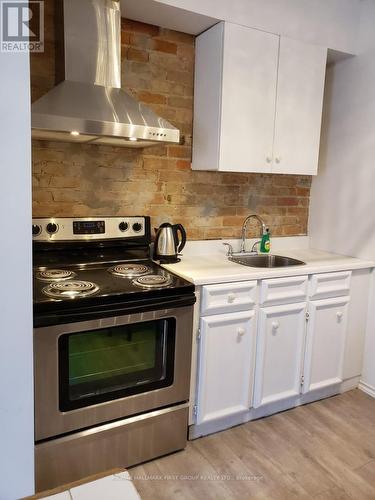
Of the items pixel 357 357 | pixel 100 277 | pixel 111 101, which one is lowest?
pixel 357 357

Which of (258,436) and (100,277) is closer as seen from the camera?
(100,277)

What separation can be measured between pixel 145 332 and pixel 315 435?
1.19 m

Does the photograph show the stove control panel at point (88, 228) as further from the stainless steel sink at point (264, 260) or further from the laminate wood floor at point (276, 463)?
the laminate wood floor at point (276, 463)

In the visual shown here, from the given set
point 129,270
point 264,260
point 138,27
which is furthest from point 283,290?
point 138,27

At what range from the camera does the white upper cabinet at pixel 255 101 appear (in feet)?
7.48

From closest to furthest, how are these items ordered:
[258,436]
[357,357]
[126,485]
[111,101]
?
1. [126,485]
2. [111,101]
3. [258,436]
4. [357,357]

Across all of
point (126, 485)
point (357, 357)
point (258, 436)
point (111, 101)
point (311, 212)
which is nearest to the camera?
point (126, 485)

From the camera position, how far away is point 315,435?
89.7 inches

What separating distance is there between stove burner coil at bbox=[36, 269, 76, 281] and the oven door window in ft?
1.07

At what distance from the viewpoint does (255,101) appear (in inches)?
93.0

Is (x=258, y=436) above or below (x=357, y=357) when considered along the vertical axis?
below

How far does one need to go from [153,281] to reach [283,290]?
815mm

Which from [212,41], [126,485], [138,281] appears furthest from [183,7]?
[126,485]

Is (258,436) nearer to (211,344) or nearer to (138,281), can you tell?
(211,344)
